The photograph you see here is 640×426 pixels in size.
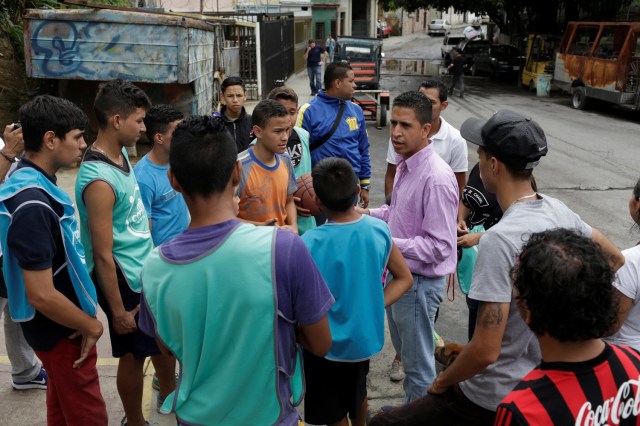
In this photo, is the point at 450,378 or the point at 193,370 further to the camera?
the point at 450,378

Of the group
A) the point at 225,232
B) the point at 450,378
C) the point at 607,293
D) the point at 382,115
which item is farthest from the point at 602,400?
the point at 382,115

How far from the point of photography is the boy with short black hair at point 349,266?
9.05 ft

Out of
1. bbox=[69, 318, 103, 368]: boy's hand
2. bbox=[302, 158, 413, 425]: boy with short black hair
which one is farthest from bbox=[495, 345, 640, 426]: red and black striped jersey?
bbox=[69, 318, 103, 368]: boy's hand

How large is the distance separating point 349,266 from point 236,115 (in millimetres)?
3023

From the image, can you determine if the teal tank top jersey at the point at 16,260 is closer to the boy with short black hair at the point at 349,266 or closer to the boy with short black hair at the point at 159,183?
the boy with short black hair at the point at 159,183

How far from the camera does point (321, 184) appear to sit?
9.18 ft

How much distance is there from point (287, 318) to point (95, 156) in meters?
1.53

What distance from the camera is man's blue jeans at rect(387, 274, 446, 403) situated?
10.9 feet

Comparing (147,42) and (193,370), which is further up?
(147,42)

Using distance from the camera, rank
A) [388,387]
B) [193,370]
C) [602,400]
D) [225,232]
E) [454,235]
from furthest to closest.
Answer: [388,387] → [454,235] → [193,370] → [225,232] → [602,400]

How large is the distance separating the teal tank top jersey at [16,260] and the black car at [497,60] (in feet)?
A: 87.4

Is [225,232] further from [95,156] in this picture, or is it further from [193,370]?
[95,156]

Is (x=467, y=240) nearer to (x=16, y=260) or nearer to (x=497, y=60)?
(x=16, y=260)

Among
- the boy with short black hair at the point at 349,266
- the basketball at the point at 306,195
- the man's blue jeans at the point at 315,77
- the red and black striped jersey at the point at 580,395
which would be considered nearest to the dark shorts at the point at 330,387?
the boy with short black hair at the point at 349,266
